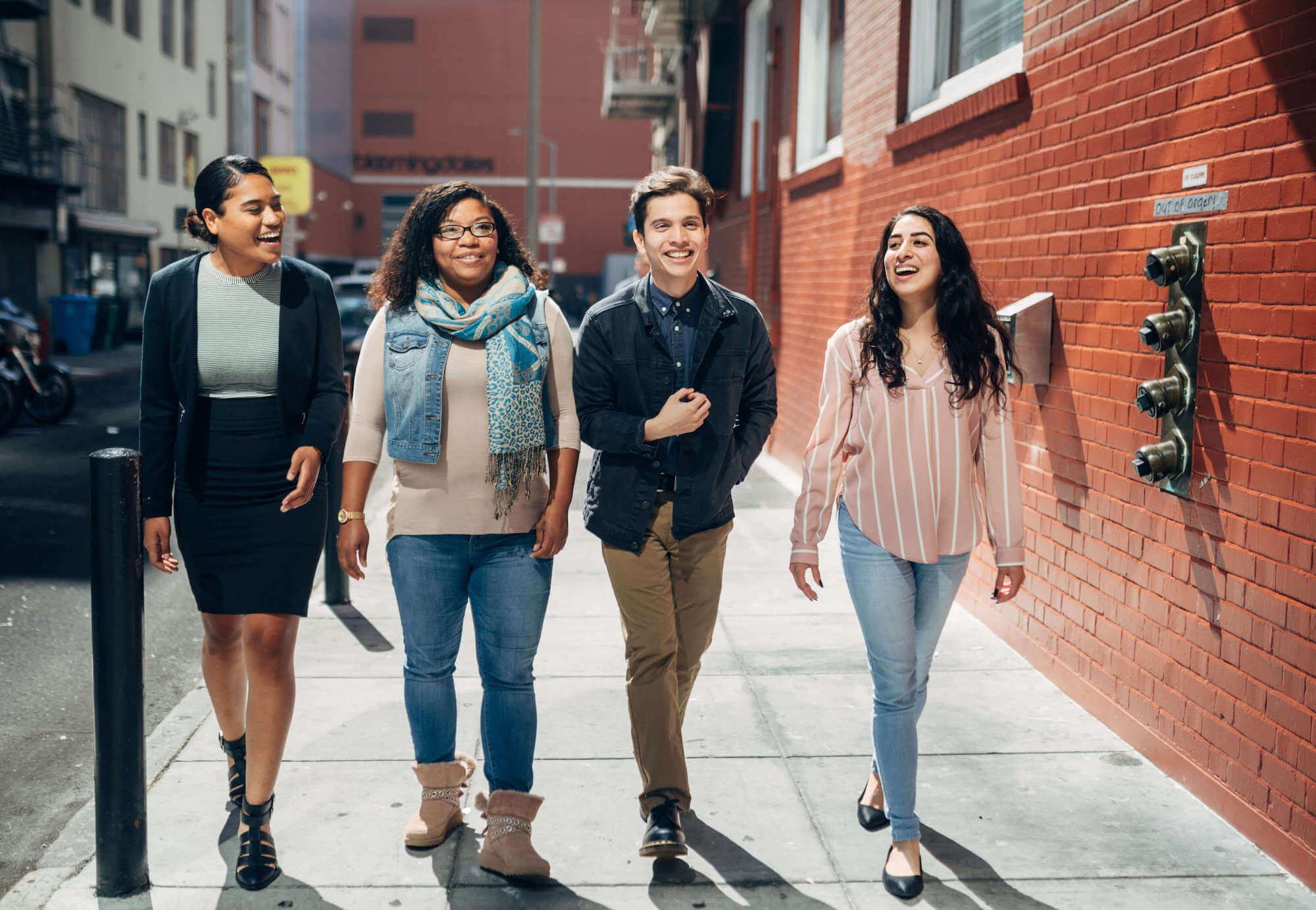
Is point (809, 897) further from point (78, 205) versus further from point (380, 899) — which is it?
point (78, 205)

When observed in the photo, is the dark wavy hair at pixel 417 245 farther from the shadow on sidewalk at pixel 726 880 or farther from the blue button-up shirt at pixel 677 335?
the shadow on sidewalk at pixel 726 880

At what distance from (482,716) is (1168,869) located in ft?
6.65

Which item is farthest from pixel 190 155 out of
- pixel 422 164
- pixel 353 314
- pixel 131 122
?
pixel 422 164

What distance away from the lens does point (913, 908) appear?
3.32 m

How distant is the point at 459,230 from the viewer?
345cm

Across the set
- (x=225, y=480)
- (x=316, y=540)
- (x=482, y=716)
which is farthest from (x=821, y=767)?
(x=225, y=480)

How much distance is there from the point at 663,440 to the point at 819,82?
8.49m

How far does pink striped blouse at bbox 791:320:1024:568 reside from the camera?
339 cm

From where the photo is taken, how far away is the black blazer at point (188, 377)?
343 centimetres

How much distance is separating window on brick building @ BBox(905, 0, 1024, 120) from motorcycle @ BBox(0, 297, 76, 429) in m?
10.8

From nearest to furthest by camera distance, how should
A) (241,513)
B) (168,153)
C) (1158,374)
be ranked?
(241,513) → (1158,374) → (168,153)

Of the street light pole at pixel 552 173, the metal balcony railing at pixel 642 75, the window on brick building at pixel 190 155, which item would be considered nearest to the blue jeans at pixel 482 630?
the metal balcony railing at pixel 642 75

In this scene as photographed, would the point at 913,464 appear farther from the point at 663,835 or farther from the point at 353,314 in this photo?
the point at 353,314

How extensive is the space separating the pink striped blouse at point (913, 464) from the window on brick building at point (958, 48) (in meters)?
3.08
